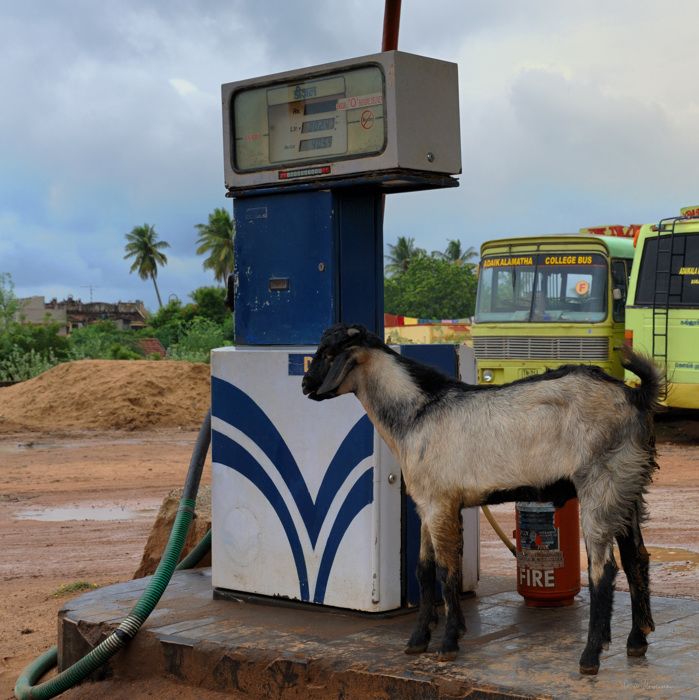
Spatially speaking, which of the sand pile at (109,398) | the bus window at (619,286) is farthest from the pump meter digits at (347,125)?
the sand pile at (109,398)

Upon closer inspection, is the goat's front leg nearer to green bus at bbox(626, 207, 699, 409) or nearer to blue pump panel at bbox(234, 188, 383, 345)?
blue pump panel at bbox(234, 188, 383, 345)

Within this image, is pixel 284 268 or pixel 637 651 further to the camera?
pixel 284 268

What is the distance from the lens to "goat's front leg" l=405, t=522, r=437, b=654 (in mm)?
4664

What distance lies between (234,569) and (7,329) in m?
29.8

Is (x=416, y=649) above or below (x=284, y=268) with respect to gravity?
below

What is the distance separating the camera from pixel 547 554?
5594 mm

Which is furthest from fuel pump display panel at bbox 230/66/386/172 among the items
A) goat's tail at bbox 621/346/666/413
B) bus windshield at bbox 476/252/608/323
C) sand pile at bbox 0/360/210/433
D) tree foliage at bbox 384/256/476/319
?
tree foliage at bbox 384/256/476/319

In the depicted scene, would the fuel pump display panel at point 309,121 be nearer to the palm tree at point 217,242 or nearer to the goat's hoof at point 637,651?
the goat's hoof at point 637,651

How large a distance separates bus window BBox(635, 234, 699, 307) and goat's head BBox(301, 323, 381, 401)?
41.5 ft

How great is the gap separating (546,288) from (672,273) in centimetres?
248

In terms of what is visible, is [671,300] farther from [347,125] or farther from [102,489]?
[347,125]

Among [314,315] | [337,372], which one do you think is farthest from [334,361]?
[314,315]

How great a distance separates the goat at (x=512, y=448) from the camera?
13.9 feet

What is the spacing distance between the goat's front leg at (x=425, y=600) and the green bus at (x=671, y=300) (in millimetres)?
12012
